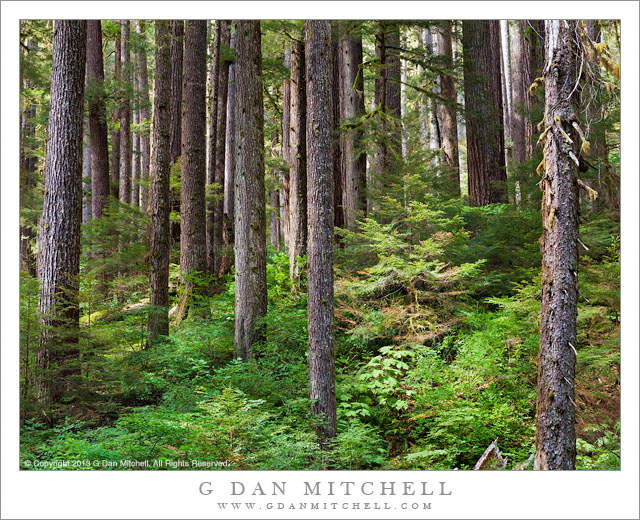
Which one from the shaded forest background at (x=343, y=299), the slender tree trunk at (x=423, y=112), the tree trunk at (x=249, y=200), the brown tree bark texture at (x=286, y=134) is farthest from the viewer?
the brown tree bark texture at (x=286, y=134)

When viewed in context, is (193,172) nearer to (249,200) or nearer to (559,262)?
(249,200)

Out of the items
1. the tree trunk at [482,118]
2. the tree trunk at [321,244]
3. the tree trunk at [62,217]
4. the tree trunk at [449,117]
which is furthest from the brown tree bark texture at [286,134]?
the tree trunk at [321,244]

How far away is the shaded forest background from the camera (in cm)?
510

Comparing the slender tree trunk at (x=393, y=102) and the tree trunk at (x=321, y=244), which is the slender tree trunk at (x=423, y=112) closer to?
the slender tree trunk at (x=393, y=102)

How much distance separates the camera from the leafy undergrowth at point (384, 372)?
4.92 meters

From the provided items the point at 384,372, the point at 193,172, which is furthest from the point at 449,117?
the point at 384,372

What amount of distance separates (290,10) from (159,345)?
5.18 m

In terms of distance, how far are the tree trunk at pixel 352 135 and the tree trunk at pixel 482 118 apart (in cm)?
229

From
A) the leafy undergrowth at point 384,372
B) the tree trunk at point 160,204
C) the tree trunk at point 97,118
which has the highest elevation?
the tree trunk at point 97,118

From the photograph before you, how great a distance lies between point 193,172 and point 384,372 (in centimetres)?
585

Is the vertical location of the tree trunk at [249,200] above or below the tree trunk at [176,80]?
below

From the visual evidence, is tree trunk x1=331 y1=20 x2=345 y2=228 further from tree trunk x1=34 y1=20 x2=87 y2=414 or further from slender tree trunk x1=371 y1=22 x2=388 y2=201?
tree trunk x1=34 y1=20 x2=87 y2=414

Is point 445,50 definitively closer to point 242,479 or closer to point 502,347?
point 502,347

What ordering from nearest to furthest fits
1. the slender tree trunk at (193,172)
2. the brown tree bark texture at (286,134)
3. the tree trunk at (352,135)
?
1. the slender tree trunk at (193,172)
2. the tree trunk at (352,135)
3. the brown tree bark texture at (286,134)
